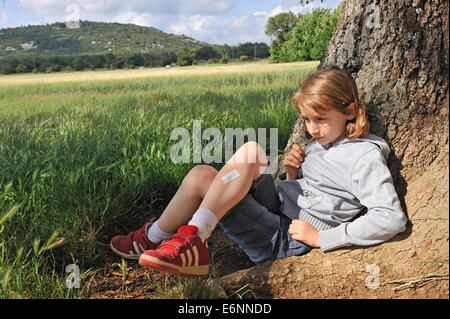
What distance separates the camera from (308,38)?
2045 inches

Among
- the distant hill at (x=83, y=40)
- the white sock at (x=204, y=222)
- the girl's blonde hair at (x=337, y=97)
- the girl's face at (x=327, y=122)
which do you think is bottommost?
the white sock at (x=204, y=222)

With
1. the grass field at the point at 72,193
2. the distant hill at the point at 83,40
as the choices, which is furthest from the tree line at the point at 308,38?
the grass field at the point at 72,193

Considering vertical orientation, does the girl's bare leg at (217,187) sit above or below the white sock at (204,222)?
above

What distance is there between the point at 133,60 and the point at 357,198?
63934mm

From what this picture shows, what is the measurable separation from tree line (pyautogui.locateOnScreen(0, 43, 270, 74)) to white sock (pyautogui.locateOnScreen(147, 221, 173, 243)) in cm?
5433

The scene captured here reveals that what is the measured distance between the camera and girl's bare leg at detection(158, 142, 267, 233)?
5.61 feet

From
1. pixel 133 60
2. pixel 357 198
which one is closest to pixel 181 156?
pixel 357 198

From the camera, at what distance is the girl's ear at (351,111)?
179 cm

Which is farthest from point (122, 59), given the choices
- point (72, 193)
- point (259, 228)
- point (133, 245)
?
point (259, 228)

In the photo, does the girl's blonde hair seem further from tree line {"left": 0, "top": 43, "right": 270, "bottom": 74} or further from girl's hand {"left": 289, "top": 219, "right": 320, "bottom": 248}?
tree line {"left": 0, "top": 43, "right": 270, "bottom": 74}

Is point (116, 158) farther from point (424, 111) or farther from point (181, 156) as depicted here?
point (424, 111)

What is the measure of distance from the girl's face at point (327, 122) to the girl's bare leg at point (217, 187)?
0.30m

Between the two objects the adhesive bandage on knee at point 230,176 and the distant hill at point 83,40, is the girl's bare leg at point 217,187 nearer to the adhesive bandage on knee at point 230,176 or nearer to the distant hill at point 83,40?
the adhesive bandage on knee at point 230,176

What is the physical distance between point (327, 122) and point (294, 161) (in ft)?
1.12
